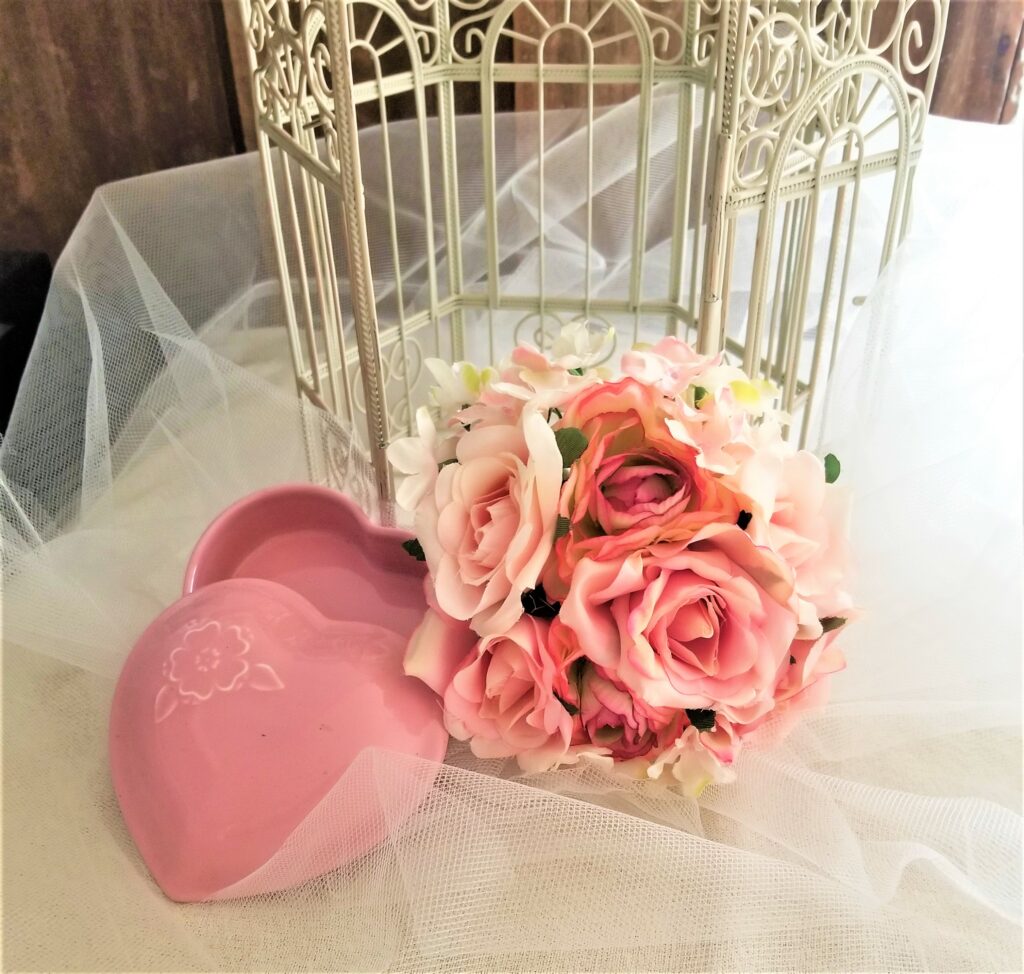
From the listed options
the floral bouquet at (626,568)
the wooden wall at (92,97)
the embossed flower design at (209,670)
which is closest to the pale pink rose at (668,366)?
the floral bouquet at (626,568)

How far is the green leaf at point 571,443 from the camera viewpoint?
48 centimetres

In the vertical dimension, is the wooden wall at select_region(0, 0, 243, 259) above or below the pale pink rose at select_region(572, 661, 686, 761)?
above

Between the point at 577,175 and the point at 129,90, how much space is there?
1.41 feet

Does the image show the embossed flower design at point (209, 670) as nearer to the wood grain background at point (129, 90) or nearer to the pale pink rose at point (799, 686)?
the pale pink rose at point (799, 686)

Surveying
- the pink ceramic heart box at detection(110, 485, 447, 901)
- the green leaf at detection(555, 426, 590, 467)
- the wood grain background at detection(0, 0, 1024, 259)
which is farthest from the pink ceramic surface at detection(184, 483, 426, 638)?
the wood grain background at detection(0, 0, 1024, 259)

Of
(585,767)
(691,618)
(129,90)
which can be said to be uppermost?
(129,90)

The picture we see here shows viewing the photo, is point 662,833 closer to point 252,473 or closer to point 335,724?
point 335,724

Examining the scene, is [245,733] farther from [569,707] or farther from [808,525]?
[808,525]

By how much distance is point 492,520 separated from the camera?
0.47 metres

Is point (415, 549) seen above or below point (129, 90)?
below

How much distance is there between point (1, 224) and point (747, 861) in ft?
2.63

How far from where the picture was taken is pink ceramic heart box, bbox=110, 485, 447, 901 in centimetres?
48

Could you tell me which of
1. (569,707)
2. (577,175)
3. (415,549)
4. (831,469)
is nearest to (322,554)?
(415,549)

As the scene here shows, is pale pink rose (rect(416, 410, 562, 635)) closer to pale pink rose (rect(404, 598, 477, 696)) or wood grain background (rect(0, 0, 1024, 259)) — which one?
pale pink rose (rect(404, 598, 477, 696))
